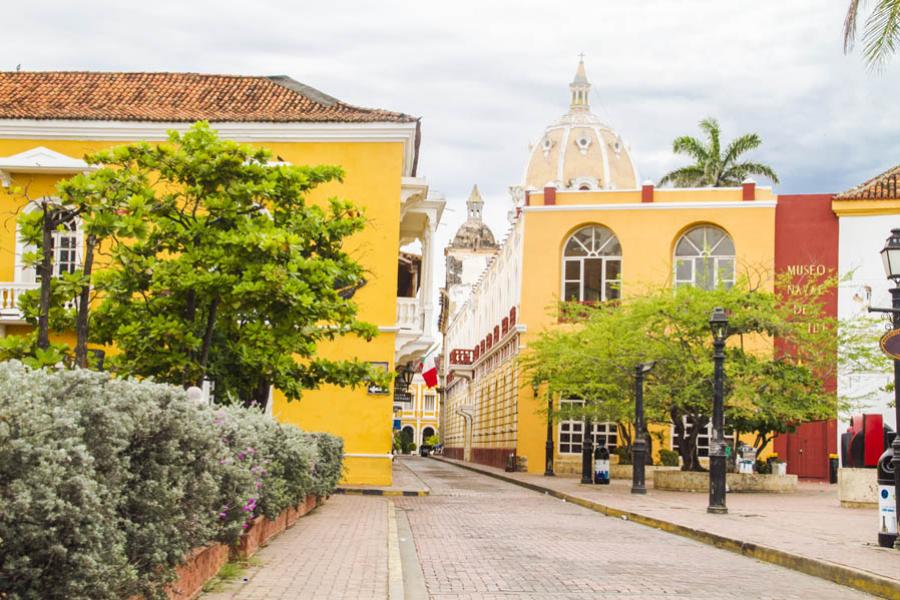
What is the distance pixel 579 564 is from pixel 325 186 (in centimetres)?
1598

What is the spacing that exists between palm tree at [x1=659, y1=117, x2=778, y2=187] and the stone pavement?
30.1 metres

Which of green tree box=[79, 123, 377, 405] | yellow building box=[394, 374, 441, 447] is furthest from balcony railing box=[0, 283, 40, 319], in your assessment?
yellow building box=[394, 374, 441, 447]

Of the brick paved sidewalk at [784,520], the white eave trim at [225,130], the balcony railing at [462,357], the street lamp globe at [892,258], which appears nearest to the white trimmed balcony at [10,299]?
the white eave trim at [225,130]

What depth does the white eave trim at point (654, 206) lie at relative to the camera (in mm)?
39619

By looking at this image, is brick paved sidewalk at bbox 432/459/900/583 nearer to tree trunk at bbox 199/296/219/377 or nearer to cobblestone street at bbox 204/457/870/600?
cobblestone street at bbox 204/457/870/600

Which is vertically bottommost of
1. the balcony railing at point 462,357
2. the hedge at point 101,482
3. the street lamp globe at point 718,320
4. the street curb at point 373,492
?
the street curb at point 373,492

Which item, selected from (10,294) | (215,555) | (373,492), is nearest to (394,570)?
(215,555)

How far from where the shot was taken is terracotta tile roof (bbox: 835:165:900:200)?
126ft

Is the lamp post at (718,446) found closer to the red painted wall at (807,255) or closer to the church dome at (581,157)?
the red painted wall at (807,255)

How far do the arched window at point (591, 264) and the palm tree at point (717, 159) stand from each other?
719 cm

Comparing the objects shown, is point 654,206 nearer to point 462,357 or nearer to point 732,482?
point 732,482

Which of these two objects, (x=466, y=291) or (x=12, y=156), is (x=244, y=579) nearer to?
(x=12, y=156)

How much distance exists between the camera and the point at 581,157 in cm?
7962

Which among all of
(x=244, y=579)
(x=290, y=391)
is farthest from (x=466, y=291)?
(x=244, y=579)
